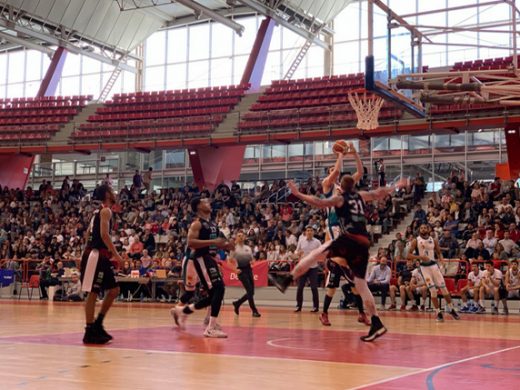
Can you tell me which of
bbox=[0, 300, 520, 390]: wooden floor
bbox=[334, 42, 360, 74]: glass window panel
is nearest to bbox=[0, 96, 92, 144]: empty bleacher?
bbox=[334, 42, 360, 74]: glass window panel

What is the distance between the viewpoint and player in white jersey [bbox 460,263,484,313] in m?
Answer: 19.0

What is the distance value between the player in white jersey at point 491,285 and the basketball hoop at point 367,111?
6.98m

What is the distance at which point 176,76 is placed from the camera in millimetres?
44594

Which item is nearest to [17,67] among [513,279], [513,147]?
[513,147]

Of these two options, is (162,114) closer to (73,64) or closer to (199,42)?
(199,42)

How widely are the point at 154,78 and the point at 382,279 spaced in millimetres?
29038

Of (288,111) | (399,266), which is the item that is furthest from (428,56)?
(399,266)

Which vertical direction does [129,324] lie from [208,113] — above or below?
below

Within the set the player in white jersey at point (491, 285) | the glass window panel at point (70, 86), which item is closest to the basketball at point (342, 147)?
the player in white jersey at point (491, 285)

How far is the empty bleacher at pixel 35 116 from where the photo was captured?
37.1 metres

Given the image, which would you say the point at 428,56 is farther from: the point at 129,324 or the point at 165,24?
the point at 129,324

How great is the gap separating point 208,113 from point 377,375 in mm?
29199

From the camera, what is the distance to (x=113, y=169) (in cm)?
4044

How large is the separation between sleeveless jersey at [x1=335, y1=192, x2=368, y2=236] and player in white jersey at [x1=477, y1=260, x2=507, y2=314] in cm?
1002
